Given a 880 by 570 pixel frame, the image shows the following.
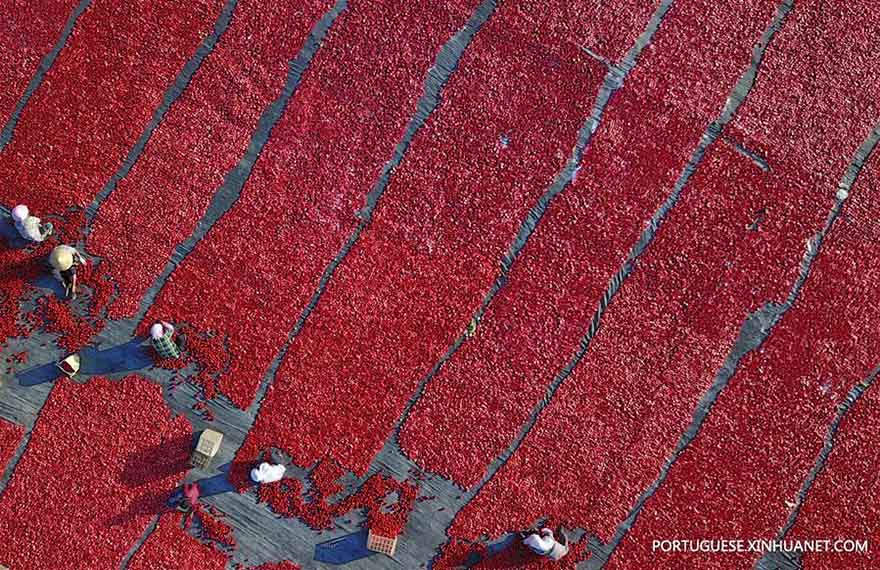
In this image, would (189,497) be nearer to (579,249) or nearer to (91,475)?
(91,475)

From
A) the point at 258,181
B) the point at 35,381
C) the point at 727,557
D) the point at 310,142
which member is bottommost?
the point at 35,381

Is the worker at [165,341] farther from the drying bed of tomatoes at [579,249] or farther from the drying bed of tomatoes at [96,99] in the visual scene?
the drying bed of tomatoes at [579,249]

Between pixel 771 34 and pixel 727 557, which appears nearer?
pixel 727 557

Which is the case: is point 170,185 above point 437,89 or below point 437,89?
below

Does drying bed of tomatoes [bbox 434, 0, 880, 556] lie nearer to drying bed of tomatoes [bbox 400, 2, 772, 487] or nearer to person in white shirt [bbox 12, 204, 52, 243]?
drying bed of tomatoes [bbox 400, 2, 772, 487]

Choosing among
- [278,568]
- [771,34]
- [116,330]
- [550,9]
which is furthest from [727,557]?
[116,330]

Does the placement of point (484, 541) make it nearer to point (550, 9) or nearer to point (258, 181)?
point (258, 181)

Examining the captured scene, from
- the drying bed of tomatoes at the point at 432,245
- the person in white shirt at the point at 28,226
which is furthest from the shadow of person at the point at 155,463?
the person in white shirt at the point at 28,226
